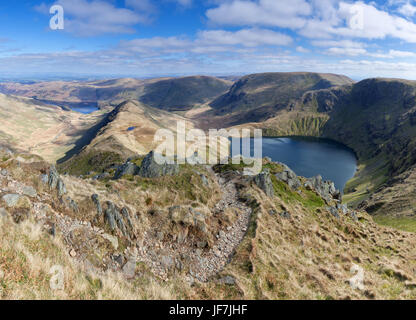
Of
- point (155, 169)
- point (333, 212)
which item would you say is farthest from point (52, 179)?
point (333, 212)

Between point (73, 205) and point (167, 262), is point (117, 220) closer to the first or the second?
point (73, 205)

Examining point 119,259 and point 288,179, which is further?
point 288,179

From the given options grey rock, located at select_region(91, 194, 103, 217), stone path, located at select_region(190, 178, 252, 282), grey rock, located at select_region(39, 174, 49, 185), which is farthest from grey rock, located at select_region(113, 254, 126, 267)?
grey rock, located at select_region(39, 174, 49, 185)

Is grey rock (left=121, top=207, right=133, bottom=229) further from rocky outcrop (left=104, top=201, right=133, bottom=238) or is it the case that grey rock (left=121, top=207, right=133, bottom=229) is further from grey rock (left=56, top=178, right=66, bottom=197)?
grey rock (left=56, top=178, right=66, bottom=197)

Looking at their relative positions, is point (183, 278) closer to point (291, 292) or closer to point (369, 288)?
point (291, 292)

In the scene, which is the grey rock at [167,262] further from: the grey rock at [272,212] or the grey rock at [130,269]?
the grey rock at [272,212]
